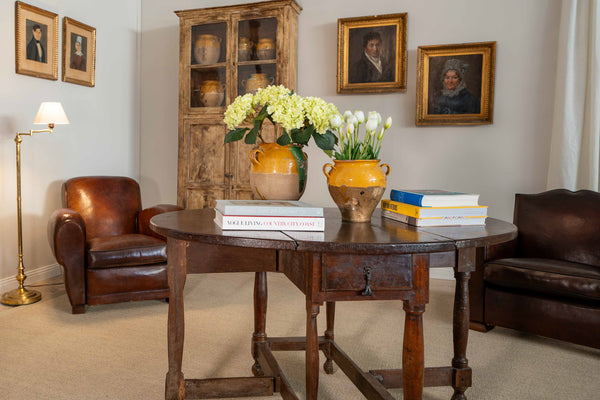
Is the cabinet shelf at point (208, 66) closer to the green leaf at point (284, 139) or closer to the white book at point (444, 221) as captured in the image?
the green leaf at point (284, 139)

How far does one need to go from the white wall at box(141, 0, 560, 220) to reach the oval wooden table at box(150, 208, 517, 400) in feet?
8.08

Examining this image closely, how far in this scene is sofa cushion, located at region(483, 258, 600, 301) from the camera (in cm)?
257

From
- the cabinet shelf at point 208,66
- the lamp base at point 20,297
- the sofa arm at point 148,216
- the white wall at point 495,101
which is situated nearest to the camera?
the lamp base at point 20,297

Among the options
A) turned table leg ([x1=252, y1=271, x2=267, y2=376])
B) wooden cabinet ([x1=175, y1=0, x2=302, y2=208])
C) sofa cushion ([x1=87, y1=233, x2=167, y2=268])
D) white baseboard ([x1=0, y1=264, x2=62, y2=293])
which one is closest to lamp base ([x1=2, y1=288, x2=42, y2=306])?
white baseboard ([x1=0, y1=264, x2=62, y2=293])

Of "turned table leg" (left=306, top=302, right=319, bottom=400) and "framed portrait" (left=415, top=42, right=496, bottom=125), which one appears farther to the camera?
"framed portrait" (left=415, top=42, right=496, bottom=125)

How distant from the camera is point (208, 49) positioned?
14.8 feet

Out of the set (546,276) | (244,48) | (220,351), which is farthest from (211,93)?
(546,276)

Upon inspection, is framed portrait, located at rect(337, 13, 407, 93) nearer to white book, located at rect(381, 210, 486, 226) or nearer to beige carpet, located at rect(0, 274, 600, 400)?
beige carpet, located at rect(0, 274, 600, 400)

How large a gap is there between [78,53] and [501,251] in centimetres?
388

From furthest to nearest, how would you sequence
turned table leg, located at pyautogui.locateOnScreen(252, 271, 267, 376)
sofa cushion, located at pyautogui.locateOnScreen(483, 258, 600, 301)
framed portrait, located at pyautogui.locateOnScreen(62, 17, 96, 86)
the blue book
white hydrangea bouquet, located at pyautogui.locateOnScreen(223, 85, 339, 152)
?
framed portrait, located at pyautogui.locateOnScreen(62, 17, 96, 86), sofa cushion, located at pyautogui.locateOnScreen(483, 258, 600, 301), turned table leg, located at pyautogui.locateOnScreen(252, 271, 267, 376), white hydrangea bouquet, located at pyautogui.locateOnScreen(223, 85, 339, 152), the blue book

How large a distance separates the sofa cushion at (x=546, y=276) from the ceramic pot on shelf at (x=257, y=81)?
2.53m

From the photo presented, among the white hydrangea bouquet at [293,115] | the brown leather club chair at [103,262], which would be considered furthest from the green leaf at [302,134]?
the brown leather club chair at [103,262]

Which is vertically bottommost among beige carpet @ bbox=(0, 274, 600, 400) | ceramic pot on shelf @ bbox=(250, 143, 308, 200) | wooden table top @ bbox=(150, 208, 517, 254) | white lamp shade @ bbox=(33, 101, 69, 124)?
beige carpet @ bbox=(0, 274, 600, 400)

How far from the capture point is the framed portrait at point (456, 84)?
3.99 metres
